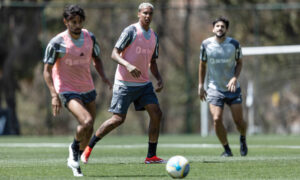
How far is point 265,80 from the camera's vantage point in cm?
2347

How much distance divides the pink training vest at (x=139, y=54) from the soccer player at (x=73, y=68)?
2.84 ft

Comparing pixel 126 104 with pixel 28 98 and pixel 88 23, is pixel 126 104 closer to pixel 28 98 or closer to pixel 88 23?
pixel 88 23

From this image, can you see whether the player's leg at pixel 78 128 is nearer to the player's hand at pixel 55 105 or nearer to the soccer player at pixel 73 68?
the soccer player at pixel 73 68

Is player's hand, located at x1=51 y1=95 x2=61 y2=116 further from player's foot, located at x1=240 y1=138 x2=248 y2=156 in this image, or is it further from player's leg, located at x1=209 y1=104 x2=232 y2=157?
player's foot, located at x1=240 y1=138 x2=248 y2=156

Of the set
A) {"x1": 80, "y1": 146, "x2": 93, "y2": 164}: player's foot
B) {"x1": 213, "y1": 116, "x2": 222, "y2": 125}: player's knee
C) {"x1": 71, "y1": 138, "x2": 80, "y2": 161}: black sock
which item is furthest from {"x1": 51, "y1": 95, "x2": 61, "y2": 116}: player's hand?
{"x1": 213, "y1": 116, "x2": 222, "y2": 125}: player's knee

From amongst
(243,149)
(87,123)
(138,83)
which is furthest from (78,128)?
(243,149)

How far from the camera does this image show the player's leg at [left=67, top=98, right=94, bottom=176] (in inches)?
322

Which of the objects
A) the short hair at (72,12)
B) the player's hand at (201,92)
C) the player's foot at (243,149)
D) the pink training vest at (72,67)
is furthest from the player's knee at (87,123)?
the player's foot at (243,149)

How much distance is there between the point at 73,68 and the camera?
9.00 metres

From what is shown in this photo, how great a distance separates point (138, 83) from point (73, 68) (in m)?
1.44

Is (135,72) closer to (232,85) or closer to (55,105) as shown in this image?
(55,105)

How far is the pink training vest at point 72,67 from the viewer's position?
350 inches

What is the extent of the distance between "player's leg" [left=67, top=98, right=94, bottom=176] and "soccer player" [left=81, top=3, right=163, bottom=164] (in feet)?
4.51

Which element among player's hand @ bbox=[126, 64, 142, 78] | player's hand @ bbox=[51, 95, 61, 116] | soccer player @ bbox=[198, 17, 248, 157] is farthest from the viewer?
soccer player @ bbox=[198, 17, 248, 157]
